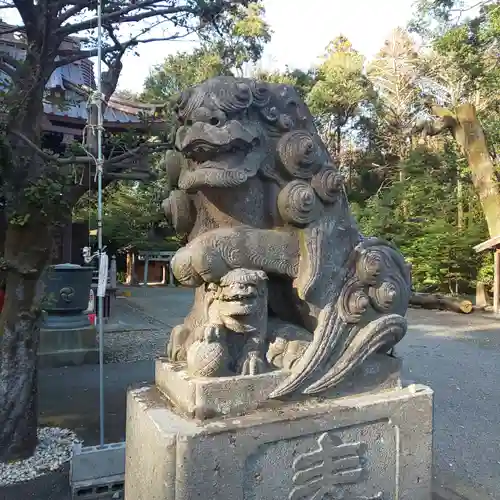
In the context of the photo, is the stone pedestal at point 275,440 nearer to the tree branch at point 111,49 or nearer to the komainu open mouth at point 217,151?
the komainu open mouth at point 217,151

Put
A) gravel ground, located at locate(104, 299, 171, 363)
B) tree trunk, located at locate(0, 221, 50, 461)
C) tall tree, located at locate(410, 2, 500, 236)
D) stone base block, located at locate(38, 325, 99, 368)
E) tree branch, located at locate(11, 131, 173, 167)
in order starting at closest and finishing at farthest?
tree branch, located at locate(11, 131, 173, 167) < tree trunk, located at locate(0, 221, 50, 461) < stone base block, located at locate(38, 325, 99, 368) < gravel ground, located at locate(104, 299, 171, 363) < tall tree, located at locate(410, 2, 500, 236)

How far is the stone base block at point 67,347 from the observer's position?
5824mm

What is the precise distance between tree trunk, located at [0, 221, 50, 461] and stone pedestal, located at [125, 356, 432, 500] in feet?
5.59

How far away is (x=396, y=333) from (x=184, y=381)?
90 centimetres

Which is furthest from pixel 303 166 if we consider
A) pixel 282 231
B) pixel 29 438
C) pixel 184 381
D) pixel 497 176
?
pixel 497 176

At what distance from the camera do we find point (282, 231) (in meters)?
1.99

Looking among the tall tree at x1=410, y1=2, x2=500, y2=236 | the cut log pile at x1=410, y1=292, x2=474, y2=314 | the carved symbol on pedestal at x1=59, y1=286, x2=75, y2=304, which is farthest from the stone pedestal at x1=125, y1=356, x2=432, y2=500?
the cut log pile at x1=410, y1=292, x2=474, y2=314

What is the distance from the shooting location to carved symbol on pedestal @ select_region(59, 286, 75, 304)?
6.07m

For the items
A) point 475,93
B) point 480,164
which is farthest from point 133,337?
point 475,93

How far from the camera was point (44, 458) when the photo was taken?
A: 3428mm

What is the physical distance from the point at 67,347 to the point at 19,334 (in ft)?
9.16

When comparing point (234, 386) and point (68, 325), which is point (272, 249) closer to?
point (234, 386)

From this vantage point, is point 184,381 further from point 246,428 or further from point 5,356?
point 5,356

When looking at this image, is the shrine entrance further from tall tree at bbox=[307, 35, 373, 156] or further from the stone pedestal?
the stone pedestal
